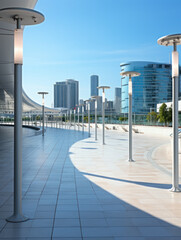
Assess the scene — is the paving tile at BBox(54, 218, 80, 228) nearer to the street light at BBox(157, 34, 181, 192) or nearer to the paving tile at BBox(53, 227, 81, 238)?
the paving tile at BBox(53, 227, 81, 238)

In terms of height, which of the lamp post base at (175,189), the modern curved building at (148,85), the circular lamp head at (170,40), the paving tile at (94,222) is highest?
the modern curved building at (148,85)

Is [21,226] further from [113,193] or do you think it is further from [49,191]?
[113,193]

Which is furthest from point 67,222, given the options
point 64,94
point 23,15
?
point 64,94

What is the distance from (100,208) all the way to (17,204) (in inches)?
59.7

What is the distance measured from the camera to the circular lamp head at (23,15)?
4652 millimetres

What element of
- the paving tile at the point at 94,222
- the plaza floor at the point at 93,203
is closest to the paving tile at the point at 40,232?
the plaza floor at the point at 93,203

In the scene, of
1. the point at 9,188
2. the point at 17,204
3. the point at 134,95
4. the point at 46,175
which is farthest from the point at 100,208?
the point at 134,95

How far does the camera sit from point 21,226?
4461 mm

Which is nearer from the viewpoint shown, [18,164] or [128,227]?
[128,227]

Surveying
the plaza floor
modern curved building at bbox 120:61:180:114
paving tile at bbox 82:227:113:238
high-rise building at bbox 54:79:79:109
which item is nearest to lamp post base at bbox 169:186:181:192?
the plaza floor

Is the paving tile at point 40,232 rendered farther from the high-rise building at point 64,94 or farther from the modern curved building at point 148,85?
the high-rise building at point 64,94

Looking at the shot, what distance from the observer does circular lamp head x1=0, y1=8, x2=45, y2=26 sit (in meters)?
4.65

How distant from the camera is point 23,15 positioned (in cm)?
484

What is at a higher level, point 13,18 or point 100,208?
point 13,18
